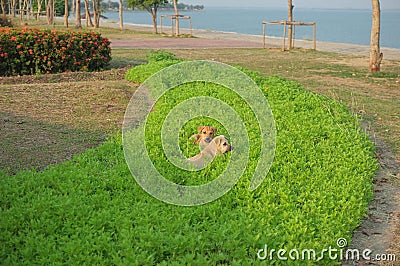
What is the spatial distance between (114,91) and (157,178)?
177 inches

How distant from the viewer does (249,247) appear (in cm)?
345

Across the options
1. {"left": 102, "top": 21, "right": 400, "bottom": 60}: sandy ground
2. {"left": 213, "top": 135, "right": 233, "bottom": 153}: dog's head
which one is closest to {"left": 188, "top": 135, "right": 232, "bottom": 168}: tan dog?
{"left": 213, "top": 135, "right": 233, "bottom": 153}: dog's head

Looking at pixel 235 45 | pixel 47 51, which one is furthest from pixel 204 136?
pixel 235 45

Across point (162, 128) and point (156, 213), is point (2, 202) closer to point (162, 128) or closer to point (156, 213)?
point (156, 213)

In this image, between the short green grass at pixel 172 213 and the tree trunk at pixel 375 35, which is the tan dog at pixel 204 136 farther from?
the tree trunk at pixel 375 35

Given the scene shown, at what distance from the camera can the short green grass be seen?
333 centimetres

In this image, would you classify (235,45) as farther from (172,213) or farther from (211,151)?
(172,213)

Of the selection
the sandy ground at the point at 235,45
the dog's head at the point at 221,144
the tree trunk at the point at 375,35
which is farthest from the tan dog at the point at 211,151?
the sandy ground at the point at 235,45

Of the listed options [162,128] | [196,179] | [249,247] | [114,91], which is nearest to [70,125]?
[162,128]

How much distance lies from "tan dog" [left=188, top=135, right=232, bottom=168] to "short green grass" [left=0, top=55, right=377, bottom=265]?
0.11 meters

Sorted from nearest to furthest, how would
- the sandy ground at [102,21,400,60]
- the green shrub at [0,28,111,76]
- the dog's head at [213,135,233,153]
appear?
the dog's head at [213,135,233,153] → the green shrub at [0,28,111,76] → the sandy ground at [102,21,400,60]

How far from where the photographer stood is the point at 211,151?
198 inches

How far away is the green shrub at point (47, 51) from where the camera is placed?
1048 cm

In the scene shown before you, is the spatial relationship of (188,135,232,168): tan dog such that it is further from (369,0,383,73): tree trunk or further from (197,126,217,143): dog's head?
(369,0,383,73): tree trunk
